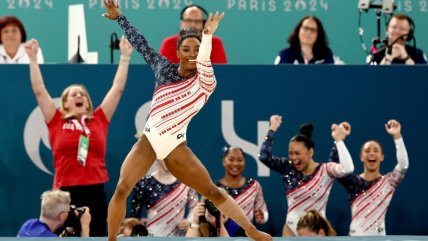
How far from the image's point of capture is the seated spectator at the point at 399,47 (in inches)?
394

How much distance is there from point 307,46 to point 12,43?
244cm

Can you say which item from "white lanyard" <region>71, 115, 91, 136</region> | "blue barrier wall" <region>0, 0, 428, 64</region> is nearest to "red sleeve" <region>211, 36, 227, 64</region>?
"blue barrier wall" <region>0, 0, 428, 64</region>

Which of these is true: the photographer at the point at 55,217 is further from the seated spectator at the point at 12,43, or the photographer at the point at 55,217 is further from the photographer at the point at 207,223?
the seated spectator at the point at 12,43

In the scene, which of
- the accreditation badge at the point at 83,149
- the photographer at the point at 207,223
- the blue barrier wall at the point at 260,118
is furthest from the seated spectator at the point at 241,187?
the accreditation badge at the point at 83,149

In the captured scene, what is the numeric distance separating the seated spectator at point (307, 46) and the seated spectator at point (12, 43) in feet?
6.94

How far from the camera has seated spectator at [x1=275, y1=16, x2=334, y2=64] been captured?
32.8 ft

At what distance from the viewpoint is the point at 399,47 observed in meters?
10.1

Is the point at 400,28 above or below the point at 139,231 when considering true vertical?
above

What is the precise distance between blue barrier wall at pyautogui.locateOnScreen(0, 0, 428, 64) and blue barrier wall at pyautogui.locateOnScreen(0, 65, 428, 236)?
1.35 metres

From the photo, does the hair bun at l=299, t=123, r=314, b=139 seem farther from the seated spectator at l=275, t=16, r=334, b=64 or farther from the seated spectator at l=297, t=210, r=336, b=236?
the seated spectator at l=297, t=210, r=336, b=236

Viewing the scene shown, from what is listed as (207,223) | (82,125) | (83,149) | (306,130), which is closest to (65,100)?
(82,125)

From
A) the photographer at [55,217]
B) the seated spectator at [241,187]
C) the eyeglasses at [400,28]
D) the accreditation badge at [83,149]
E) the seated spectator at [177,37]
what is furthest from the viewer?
the eyeglasses at [400,28]

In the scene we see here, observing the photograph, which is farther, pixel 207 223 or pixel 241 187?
pixel 241 187

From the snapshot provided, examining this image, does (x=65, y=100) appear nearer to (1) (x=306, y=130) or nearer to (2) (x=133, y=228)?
(2) (x=133, y=228)
